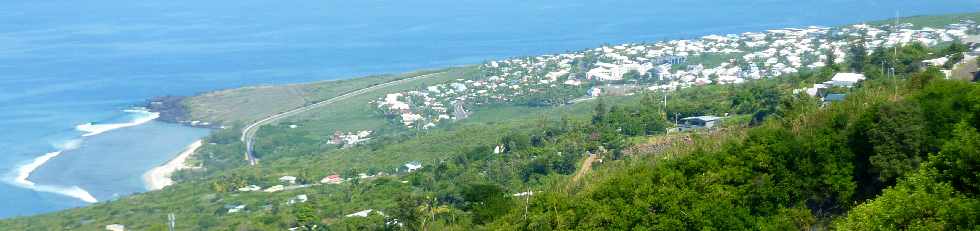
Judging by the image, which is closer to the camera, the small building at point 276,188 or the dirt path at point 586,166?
the dirt path at point 586,166

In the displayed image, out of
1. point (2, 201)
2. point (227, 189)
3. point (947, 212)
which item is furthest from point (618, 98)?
point (947, 212)

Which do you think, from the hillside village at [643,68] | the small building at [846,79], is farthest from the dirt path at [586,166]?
the hillside village at [643,68]

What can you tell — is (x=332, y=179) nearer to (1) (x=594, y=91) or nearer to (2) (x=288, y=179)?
(2) (x=288, y=179)

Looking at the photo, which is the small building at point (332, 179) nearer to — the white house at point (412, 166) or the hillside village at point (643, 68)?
the white house at point (412, 166)

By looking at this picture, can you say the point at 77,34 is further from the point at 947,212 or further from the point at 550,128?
the point at 947,212

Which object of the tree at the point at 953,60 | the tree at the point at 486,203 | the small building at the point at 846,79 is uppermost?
the tree at the point at 953,60

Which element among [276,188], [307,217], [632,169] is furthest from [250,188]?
[632,169]

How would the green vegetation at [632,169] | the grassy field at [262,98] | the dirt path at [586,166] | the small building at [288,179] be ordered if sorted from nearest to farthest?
the green vegetation at [632,169]
the dirt path at [586,166]
the small building at [288,179]
the grassy field at [262,98]

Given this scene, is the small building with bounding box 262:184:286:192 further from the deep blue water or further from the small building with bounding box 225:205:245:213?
the deep blue water

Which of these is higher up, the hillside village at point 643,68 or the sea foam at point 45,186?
the hillside village at point 643,68
